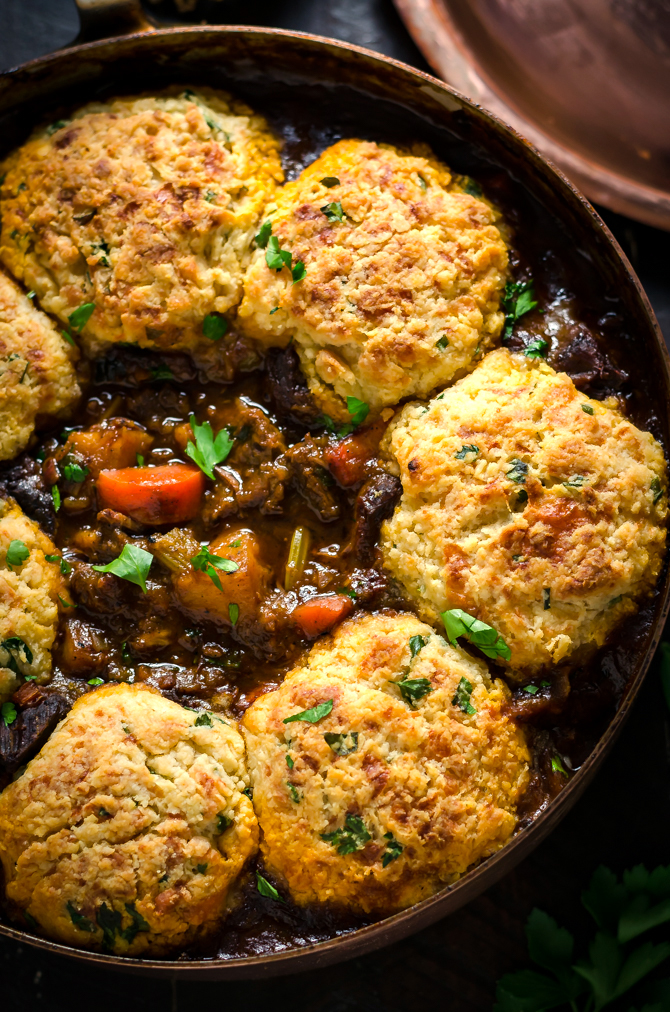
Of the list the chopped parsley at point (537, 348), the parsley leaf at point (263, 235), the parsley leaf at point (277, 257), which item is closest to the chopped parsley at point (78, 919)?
the parsley leaf at point (277, 257)

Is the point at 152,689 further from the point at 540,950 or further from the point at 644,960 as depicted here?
the point at 644,960

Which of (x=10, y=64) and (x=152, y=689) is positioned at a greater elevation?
(x=10, y=64)

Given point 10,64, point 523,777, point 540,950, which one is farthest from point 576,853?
point 10,64

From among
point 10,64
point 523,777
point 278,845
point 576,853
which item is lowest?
point 576,853

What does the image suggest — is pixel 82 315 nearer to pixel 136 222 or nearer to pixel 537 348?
pixel 136 222

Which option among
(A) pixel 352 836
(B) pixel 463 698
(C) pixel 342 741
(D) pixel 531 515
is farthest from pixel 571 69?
(A) pixel 352 836

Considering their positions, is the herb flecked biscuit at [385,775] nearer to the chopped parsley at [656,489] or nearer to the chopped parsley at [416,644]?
the chopped parsley at [416,644]

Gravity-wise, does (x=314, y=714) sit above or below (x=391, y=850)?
above
